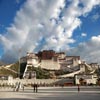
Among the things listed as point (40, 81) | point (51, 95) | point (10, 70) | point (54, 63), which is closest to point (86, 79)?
point (40, 81)

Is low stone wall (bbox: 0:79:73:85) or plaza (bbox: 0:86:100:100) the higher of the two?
low stone wall (bbox: 0:79:73:85)

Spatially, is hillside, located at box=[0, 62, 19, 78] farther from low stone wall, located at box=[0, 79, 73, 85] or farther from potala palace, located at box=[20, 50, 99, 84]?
low stone wall, located at box=[0, 79, 73, 85]

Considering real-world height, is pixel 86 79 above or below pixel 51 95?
above

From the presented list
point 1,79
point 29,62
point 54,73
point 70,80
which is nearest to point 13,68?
point 29,62

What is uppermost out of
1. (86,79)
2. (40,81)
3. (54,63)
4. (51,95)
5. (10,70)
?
(54,63)

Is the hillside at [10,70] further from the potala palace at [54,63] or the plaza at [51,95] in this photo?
the plaza at [51,95]

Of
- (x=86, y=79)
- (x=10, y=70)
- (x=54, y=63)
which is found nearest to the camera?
(x=86, y=79)

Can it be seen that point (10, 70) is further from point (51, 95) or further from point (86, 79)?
point (51, 95)

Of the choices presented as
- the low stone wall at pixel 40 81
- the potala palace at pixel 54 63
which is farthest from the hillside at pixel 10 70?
the low stone wall at pixel 40 81

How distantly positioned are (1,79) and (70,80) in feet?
126

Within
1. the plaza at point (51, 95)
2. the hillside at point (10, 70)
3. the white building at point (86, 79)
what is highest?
the hillside at point (10, 70)

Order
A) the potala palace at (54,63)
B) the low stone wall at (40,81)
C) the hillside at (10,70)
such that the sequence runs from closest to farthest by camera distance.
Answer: the low stone wall at (40,81), the hillside at (10,70), the potala palace at (54,63)

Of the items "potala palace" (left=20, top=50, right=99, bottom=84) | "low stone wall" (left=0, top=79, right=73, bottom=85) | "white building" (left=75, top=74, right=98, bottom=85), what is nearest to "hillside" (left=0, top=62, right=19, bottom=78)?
"potala palace" (left=20, top=50, right=99, bottom=84)

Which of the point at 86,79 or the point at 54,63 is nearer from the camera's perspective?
the point at 86,79
